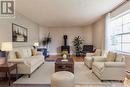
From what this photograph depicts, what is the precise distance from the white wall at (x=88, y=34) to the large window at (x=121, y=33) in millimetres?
5037

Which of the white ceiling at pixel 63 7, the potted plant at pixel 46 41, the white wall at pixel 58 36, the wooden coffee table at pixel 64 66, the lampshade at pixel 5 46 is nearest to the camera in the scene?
the lampshade at pixel 5 46

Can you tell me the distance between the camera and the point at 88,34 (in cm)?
1248

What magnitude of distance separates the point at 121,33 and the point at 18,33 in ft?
15.1

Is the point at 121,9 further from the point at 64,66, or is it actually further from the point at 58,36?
the point at 58,36

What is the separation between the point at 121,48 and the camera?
625 centimetres

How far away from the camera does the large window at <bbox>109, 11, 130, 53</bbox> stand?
569cm

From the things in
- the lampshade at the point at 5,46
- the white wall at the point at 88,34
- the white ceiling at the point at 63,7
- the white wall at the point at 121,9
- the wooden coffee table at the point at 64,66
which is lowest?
the wooden coffee table at the point at 64,66

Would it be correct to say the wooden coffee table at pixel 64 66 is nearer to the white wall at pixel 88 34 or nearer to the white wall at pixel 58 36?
the white wall at pixel 88 34

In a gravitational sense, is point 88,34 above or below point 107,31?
above

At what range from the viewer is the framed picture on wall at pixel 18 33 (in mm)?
6169

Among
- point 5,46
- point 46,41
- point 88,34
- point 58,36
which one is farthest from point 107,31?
point 58,36

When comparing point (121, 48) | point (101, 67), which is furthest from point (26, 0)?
point (121, 48)

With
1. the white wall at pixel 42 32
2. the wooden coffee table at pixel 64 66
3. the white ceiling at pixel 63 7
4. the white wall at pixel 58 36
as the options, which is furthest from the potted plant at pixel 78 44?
the wooden coffee table at pixel 64 66

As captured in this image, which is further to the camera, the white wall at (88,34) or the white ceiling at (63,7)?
the white wall at (88,34)
